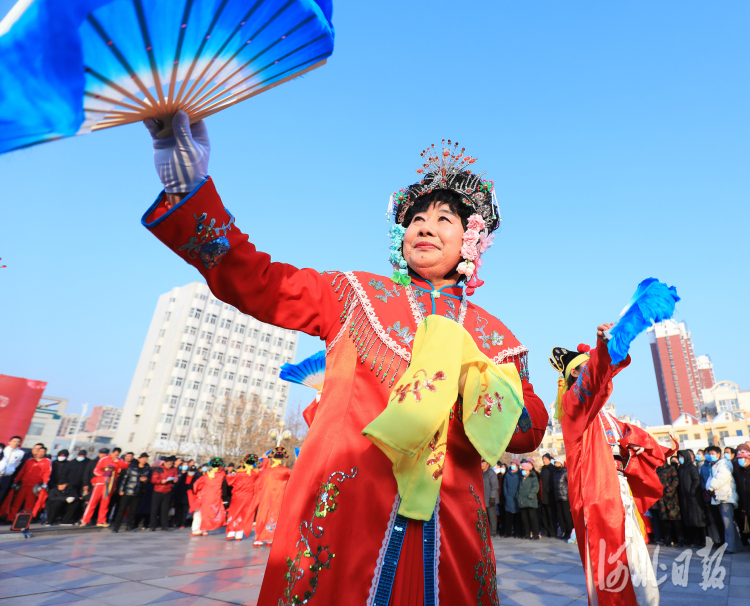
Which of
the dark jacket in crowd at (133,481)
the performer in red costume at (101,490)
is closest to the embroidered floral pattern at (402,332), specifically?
the dark jacket in crowd at (133,481)

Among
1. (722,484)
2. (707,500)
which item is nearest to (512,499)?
(707,500)

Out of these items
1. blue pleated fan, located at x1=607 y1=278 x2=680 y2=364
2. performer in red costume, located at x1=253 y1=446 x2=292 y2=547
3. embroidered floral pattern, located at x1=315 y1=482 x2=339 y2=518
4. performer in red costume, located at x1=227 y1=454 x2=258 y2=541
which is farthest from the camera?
performer in red costume, located at x1=227 y1=454 x2=258 y2=541

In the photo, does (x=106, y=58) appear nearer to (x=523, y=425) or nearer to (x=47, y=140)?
(x=47, y=140)

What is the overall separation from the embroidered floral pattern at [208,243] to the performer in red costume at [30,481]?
42.7ft

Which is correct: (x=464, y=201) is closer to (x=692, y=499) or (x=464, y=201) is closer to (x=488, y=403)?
(x=488, y=403)

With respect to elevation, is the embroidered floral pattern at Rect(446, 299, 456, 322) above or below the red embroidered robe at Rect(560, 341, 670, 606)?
above

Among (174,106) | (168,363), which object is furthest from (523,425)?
(168,363)

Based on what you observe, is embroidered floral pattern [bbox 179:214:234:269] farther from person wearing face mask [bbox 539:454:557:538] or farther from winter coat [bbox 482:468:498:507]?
person wearing face mask [bbox 539:454:557:538]

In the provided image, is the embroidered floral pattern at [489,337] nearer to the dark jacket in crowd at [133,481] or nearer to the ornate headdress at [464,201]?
the ornate headdress at [464,201]

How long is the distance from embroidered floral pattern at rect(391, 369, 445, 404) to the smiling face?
2.69ft

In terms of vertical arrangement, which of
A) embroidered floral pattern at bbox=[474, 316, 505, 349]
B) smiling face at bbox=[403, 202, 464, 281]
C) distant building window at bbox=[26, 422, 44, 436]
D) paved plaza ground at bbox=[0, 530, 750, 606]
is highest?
distant building window at bbox=[26, 422, 44, 436]

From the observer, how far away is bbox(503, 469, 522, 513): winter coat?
471 inches

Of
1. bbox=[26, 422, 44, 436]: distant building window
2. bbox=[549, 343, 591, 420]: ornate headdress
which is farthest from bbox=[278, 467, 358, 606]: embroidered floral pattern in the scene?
bbox=[26, 422, 44, 436]: distant building window

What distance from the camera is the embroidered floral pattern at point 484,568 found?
1.47m
